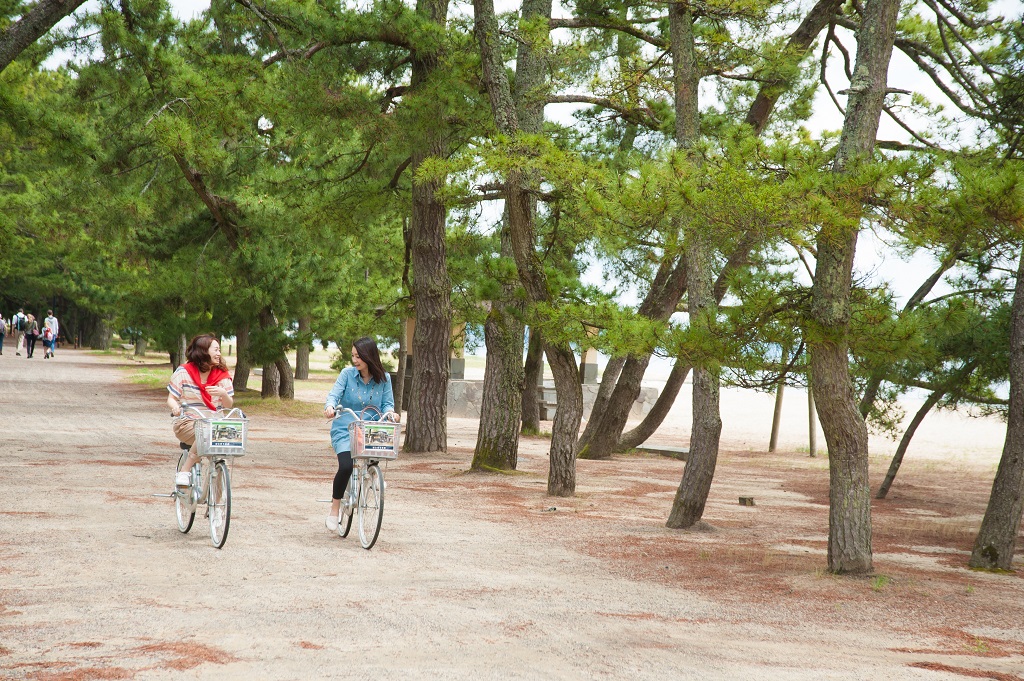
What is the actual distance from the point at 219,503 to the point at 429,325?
8.24 meters

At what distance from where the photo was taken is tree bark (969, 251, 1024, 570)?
7348mm

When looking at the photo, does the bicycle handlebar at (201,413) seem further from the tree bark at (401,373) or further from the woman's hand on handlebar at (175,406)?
the tree bark at (401,373)

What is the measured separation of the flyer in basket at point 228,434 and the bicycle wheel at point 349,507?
3.15 ft

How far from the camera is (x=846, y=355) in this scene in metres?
6.90

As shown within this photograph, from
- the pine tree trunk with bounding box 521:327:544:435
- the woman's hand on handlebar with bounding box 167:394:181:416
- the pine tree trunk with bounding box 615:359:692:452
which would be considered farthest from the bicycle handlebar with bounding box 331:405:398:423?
the pine tree trunk with bounding box 521:327:544:435

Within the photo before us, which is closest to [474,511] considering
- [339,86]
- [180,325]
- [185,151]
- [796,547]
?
[796,547]

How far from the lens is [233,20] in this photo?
1184 centimetres

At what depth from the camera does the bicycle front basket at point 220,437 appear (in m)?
6.48

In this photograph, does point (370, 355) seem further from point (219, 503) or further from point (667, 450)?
point (667, 450)

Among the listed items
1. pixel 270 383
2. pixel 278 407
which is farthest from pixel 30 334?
pixel 278 407

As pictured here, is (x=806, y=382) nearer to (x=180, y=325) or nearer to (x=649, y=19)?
(x=649, y=19)

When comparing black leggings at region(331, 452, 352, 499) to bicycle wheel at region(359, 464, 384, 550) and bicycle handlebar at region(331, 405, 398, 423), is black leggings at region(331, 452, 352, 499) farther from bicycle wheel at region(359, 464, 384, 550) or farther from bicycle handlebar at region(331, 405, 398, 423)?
bicycle handlebar at region(331, 405, 398, 423)

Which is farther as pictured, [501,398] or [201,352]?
[501,398]

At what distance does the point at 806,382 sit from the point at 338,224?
31.1 ft
